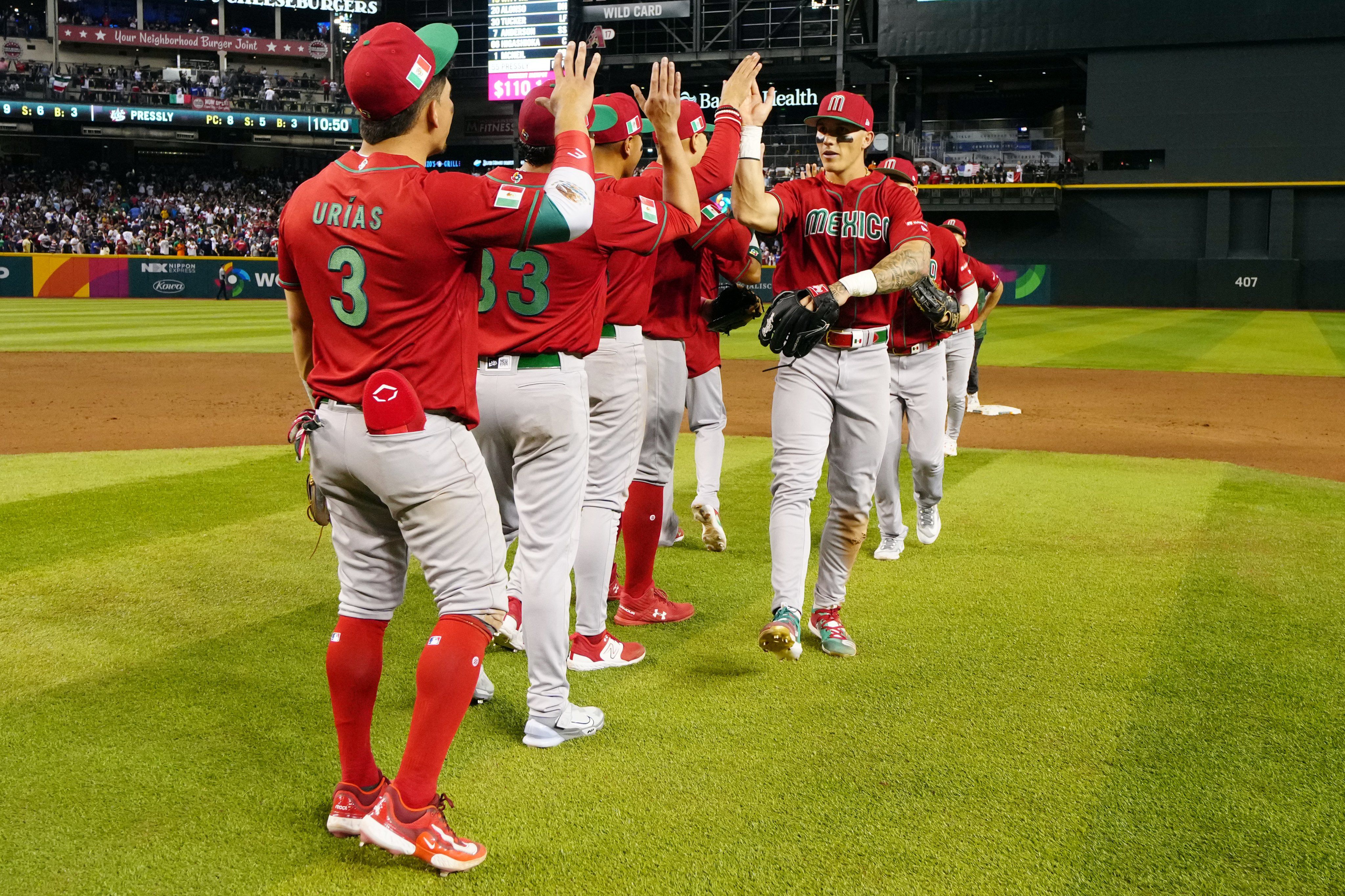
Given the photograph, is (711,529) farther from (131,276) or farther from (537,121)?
(131,276)

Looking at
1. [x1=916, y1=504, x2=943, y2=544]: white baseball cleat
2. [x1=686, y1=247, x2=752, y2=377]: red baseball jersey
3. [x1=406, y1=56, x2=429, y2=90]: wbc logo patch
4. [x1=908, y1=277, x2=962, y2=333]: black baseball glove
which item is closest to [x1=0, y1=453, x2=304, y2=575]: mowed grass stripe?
[x1=686, y1=247, x2=752, y2=377]: red baseball jersey

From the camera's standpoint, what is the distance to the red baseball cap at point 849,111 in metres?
4.32

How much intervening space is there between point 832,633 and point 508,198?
8.40ft

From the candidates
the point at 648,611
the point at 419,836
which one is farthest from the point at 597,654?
the point at 419,836

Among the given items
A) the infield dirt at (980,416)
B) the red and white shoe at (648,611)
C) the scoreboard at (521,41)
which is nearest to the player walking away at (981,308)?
the infield dirt at (980,416)

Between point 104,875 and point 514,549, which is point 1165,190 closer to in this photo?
point 514,549

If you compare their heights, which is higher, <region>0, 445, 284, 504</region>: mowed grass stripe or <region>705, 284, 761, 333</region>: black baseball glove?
<region>705, 284, 761, 333</region>: black baseball glove

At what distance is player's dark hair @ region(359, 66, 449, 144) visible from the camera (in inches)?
112

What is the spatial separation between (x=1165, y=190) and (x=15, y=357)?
3444 cm

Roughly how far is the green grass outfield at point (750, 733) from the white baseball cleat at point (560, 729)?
5 centimetres

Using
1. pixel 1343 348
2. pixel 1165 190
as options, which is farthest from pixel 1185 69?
pixel 1343 348

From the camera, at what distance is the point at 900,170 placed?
6.32 metres

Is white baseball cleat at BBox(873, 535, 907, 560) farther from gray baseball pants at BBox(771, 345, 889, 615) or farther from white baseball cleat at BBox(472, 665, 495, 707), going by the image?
white baseball cleat at BBox(472, 665, 495, 707)

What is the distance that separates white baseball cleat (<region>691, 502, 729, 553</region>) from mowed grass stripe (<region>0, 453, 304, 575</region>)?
2811 mm
